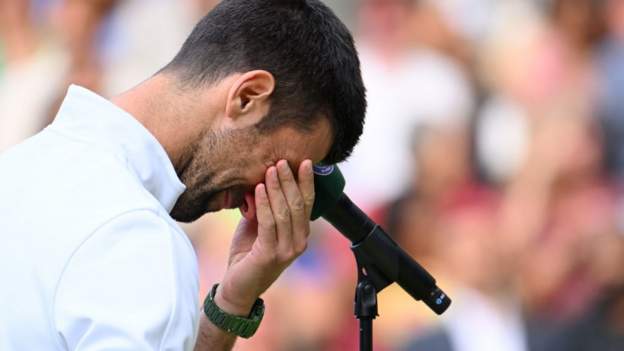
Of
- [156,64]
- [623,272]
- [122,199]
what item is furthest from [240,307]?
[156,64]

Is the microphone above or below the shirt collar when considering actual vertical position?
below

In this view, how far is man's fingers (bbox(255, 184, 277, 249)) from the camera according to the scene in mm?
2275

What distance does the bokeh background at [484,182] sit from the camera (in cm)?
476

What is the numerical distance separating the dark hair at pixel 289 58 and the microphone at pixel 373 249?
0.23 m

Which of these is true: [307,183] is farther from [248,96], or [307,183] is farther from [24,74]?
[24,74]

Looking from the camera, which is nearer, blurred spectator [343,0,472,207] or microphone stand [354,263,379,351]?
microphone stand [354,263,379,351]

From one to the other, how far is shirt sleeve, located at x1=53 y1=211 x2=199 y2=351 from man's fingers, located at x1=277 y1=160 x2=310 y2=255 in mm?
522

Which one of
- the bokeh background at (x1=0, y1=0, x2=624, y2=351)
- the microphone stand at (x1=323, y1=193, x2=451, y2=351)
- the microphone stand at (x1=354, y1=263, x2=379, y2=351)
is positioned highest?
the microphone stand at (x1=323, y1=193, x2=451, y2=351)

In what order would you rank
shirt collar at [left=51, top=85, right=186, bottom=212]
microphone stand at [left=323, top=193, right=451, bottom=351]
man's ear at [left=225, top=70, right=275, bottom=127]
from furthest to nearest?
1. microphone stand at [left=323, top=193, right=451, bottom=351]
2. man's ear at [left=225, top=70, right=275, bottom=127]
3. shirt collar at [left=51, top=85, right=186, bottom=212]

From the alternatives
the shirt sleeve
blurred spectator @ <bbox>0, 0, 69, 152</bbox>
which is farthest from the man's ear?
blurred spectator @ <bbox>0, 0, 69, 152</bbox>

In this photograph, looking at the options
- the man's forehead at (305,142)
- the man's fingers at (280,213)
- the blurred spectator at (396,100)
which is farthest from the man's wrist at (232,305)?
the blurred spectator at (396,100)

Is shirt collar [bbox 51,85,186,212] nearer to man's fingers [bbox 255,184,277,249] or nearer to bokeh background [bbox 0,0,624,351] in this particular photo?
man's fingers [bbox 255,184,277,249]

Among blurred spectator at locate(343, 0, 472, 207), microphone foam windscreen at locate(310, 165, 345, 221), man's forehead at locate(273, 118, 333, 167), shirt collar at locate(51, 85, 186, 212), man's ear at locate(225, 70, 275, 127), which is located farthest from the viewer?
blurred spectator at locate(343, 0, 472, 207)

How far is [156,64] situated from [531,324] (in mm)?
2141
